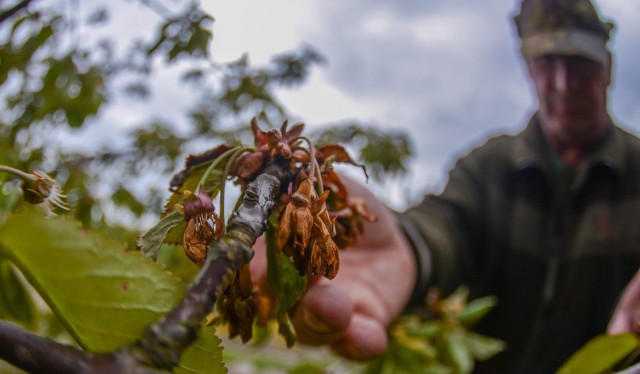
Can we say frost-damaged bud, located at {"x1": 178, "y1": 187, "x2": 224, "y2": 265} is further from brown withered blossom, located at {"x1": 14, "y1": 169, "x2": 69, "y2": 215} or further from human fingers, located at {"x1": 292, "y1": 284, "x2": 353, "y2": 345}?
human fingers, located at {"x1": 292, "y1": 284, "x2": 353, "y2": 345}

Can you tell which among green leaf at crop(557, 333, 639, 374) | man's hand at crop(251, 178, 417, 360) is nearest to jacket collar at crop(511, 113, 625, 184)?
man's hand at crop(251, 178, 417, 360)

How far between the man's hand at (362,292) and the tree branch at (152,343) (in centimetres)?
39

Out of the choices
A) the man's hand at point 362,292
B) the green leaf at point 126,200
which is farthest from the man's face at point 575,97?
the green leaf at point 126,200

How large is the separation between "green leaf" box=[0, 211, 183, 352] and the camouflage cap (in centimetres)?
214

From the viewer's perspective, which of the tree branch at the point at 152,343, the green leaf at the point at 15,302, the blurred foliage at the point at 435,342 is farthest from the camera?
the blurred foliage at the point at 435,342

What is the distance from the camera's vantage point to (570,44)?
86.4 inches

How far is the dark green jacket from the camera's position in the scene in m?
2.00

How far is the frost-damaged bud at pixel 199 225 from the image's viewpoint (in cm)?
43

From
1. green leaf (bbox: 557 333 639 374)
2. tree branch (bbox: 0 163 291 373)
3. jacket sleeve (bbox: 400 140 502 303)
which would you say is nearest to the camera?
tree branch (bbox: 0 163 291 373)

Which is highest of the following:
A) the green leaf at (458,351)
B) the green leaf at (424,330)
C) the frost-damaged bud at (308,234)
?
the frost-damaged bud at (308,234)

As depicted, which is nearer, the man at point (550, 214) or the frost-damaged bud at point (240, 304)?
the frost-damaged bud at point (240, 304)

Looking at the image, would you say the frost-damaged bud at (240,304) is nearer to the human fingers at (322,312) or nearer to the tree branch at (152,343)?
the tree branch at (152,343)

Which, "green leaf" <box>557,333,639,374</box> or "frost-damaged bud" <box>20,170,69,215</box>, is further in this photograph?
"green leaf" <box>557,333,639,374</box>

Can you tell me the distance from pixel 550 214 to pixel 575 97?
0.42 meters
